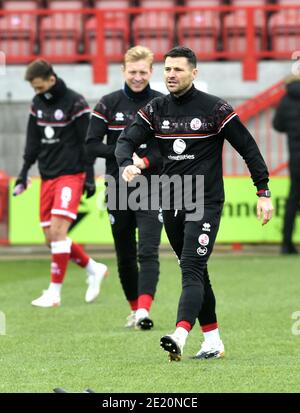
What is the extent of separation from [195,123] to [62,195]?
12.2ft

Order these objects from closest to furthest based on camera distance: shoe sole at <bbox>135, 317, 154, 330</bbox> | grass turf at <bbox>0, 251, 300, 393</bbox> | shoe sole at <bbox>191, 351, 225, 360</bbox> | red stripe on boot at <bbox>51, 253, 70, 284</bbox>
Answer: grass turf at <bbox>0, 251, 300, 393</bbox> < shoe sole at <bbox>191, 351, 225, 360</bbox> < shoe sole at <bbox>135, 317, 154, 330</bbox> < red stripe on boot at <bbox>51, 253, 70, 284</bbox>

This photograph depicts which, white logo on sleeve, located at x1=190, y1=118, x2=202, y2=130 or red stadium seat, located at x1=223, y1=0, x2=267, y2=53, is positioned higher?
white logo on sleeve, located at x1=190, y1=118, x2=202, y2=130

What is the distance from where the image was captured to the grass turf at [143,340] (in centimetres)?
691

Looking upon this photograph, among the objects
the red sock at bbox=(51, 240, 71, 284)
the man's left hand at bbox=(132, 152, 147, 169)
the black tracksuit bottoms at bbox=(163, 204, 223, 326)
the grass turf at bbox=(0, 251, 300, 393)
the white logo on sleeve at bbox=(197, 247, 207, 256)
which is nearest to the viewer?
the grass turf at bbox=(0, 251, 300, 393)

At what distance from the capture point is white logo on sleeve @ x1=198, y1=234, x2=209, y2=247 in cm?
755

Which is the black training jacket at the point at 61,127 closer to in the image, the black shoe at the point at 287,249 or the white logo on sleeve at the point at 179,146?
the white logo on sleeve at the point at 179,146

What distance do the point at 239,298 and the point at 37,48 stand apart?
27.9ft

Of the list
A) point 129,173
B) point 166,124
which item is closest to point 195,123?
point 166,124

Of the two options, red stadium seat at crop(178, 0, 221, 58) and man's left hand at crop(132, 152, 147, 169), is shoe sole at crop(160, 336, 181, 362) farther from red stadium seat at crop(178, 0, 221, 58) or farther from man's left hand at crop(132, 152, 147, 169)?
red stadium seat at crop(178, 0, 221, 58)

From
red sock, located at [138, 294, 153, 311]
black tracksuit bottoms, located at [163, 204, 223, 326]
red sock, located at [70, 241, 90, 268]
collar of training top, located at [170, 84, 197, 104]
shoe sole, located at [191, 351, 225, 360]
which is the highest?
collar of training top, located at [170, 84, 197, 104]

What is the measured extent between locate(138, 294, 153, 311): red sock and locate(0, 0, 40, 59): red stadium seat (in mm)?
9870

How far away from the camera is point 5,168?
58.1ft

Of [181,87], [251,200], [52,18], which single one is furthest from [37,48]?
[181,87]

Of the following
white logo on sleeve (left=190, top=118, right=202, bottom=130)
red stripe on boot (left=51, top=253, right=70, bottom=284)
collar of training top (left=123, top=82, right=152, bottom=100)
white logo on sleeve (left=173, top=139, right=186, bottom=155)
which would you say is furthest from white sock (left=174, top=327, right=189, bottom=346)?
red stripe on boot (left=51, top=253, right=70, bottom=284)
